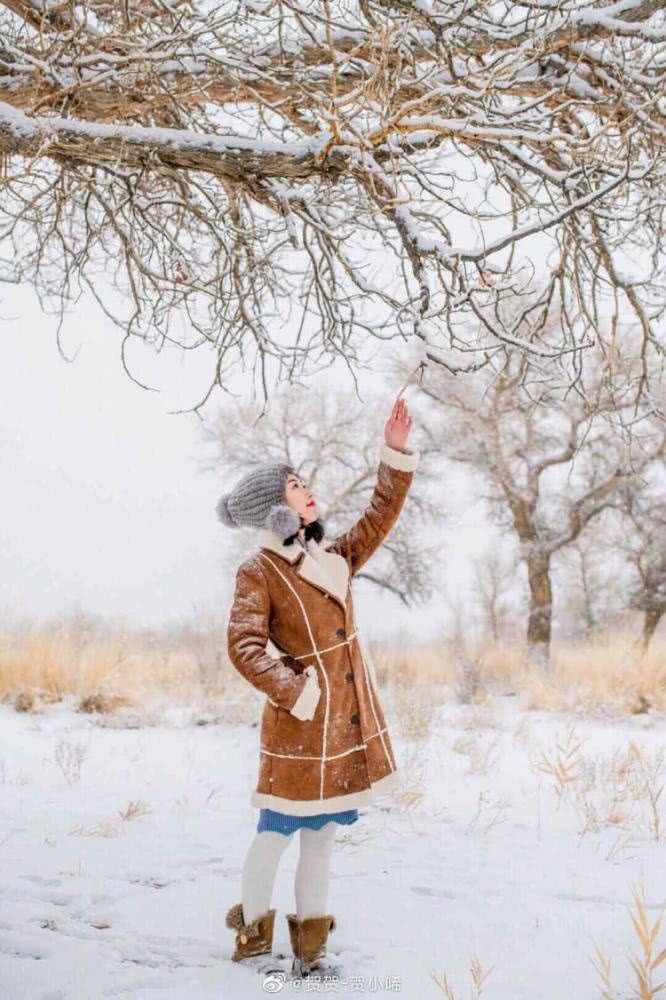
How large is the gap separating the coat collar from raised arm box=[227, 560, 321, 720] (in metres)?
0.10

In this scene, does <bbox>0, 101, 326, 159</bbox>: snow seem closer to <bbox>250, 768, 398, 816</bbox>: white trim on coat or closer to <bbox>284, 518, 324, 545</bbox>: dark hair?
<bbox>284, 518, 324, 545</bbox>: dark hair

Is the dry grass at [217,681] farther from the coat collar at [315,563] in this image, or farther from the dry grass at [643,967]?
the dry grass at [643,967]

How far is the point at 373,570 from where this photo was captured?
18.7 metres

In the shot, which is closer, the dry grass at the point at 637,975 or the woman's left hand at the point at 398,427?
the dry grass at the point at 637,975

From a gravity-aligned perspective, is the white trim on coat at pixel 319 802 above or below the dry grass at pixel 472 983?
above

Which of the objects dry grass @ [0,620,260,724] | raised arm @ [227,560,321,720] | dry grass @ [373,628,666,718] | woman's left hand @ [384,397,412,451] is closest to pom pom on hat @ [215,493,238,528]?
raised arm @ [227,560,321,720]

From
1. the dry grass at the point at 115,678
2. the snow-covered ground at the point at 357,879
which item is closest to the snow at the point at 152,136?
the snow-covered ground at the point at 357,879

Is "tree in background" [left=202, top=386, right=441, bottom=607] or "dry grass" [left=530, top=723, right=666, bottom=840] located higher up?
"tree in background" [left=202, top=386, right=441, bottom=607]

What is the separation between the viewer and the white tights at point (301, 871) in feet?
8.49

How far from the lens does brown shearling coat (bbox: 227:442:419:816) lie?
250 cm

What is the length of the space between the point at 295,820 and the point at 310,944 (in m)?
0.37

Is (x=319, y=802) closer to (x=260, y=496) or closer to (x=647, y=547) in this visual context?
(x=260, y=496)

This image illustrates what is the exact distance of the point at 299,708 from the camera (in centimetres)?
246

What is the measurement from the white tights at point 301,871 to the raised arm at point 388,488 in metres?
0.88
